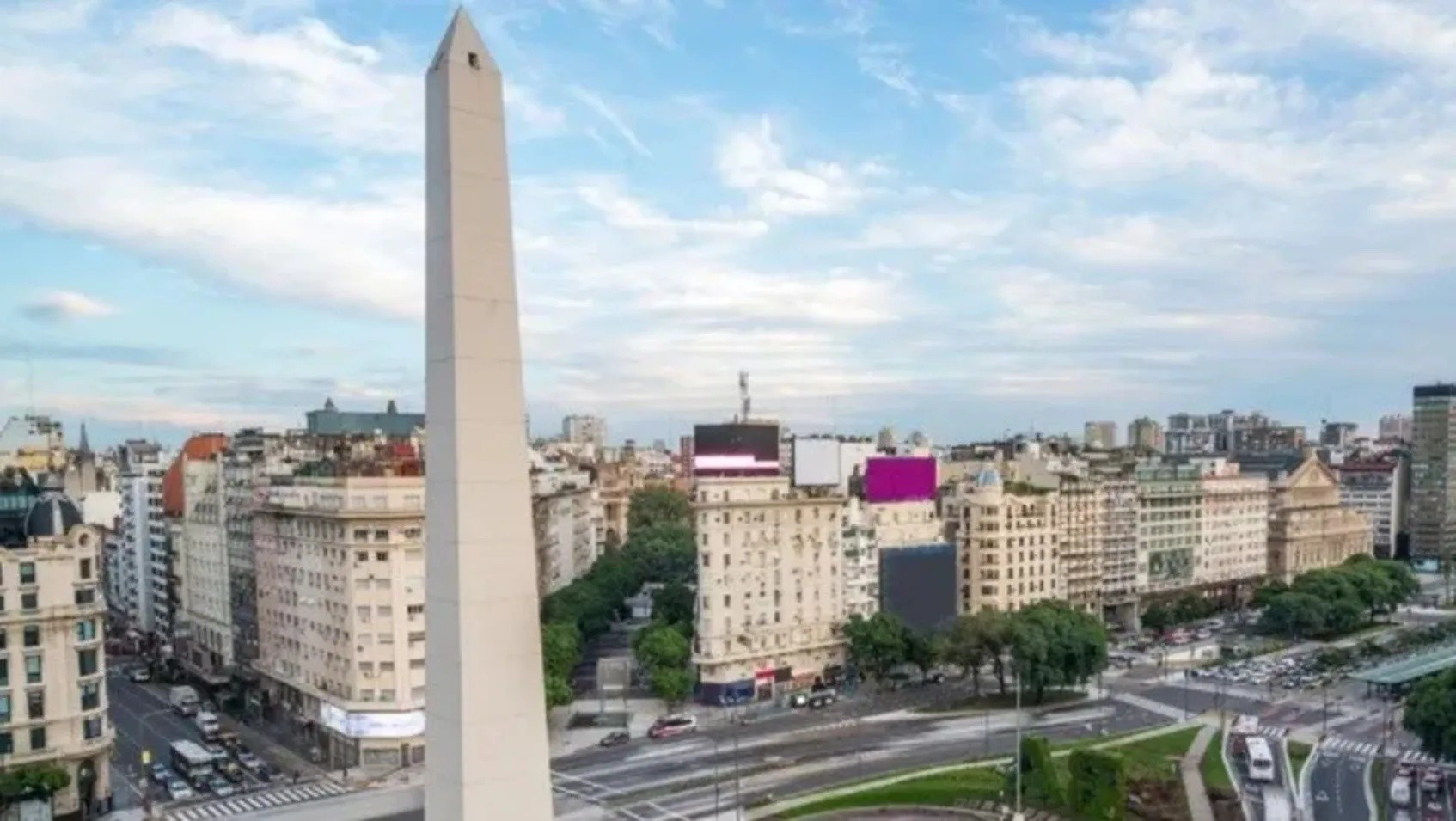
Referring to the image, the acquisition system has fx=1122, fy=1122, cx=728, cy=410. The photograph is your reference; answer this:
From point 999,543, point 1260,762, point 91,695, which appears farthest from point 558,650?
point 999,543

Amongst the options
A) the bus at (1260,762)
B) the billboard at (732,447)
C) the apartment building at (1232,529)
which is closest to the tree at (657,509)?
the billboard at (732,447)

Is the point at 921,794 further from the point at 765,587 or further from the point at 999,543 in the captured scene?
the point at 999,543

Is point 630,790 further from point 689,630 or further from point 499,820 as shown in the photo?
point 499,820

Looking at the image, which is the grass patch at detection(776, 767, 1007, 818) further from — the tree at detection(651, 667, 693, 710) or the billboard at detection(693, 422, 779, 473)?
the billboard at detection(693, 422, 779, 473)

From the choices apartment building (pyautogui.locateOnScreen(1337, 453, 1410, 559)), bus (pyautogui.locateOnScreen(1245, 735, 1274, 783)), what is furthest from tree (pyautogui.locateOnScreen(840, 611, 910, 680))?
apartment building (pyautogui.locateOnScreen(1337, 453, 1410, 559))

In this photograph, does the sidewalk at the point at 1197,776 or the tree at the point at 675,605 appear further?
the tree at the point at 675,605

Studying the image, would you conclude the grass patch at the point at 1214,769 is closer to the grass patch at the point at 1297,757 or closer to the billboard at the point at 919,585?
the grass patch at the point at 1297,757
